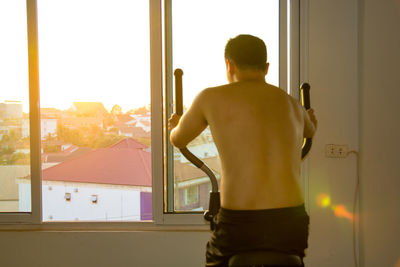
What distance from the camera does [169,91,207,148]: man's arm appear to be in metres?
1.24

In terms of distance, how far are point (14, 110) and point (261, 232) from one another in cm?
211

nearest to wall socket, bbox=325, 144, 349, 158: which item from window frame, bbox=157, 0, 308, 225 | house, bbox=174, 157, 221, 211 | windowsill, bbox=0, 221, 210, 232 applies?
window frame, bbox=157, 0, 308, 225

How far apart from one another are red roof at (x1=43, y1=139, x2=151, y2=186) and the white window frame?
100 millimetres

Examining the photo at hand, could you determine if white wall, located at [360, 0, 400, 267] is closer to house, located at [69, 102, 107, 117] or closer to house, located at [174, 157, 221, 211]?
house, located at [174, 157, 221, 211]

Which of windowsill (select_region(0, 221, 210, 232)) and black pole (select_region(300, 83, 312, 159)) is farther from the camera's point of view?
windowsill (select_region(0, 221, 210, 232))

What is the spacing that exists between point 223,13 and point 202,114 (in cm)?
136

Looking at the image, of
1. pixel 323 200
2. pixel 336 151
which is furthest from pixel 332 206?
pixel 336 151

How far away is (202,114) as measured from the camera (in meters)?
1.23

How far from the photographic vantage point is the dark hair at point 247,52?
4.05ft

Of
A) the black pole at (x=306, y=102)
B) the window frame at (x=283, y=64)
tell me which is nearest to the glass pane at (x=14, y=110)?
the window frame at (x=283, y=64)

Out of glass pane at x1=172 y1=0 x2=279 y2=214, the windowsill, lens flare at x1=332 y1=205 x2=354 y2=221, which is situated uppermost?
glass pane at x1=172 y1=0 x2=279 y2=214

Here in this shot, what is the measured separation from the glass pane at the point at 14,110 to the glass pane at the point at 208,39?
42.2 inches

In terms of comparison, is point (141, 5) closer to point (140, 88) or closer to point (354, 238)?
point (140, 88)

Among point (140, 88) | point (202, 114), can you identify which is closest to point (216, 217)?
point (202, 114)
